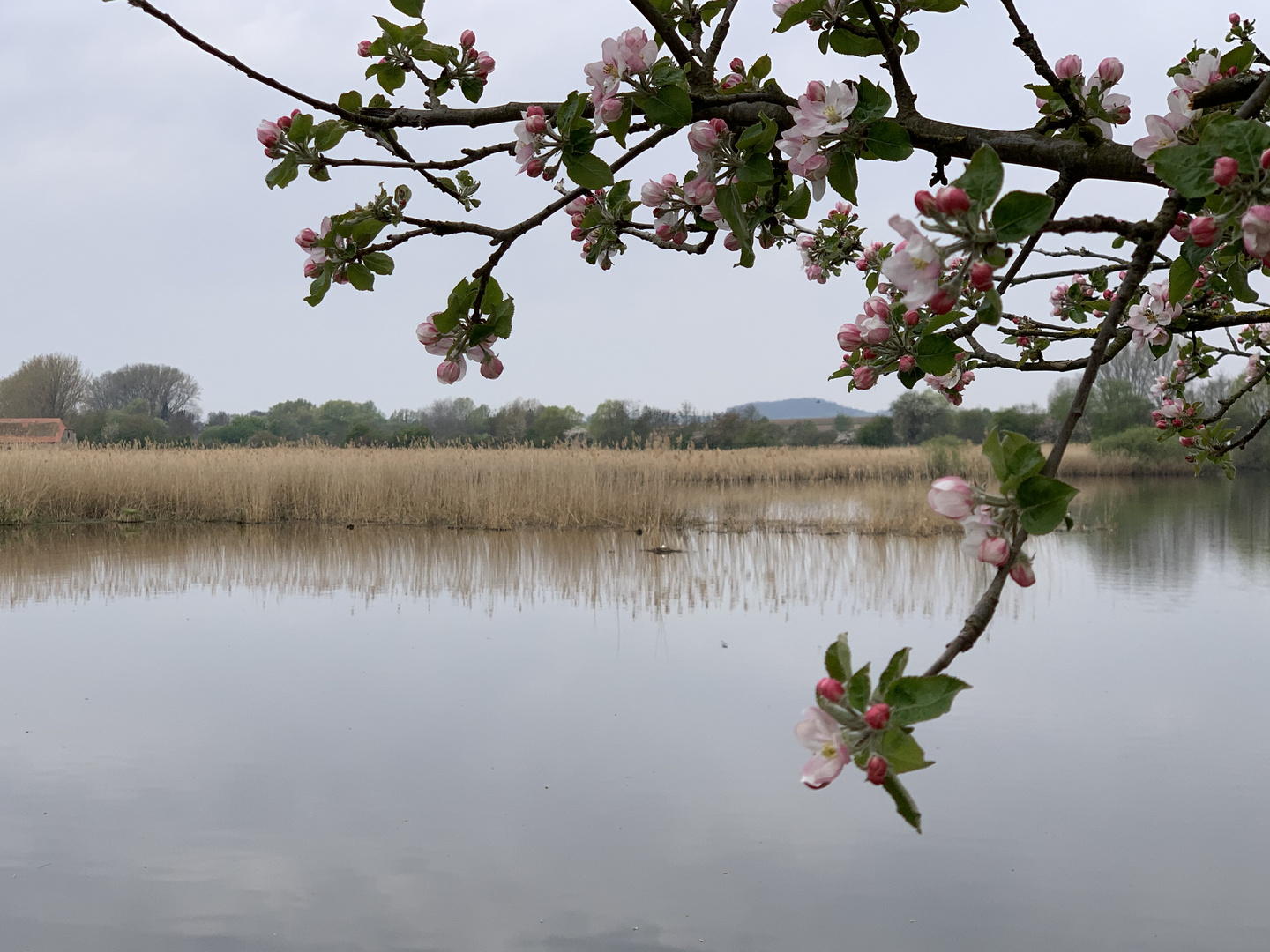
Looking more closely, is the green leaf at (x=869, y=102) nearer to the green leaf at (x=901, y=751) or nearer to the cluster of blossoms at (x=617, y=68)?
the cluster of blossoms at (x=617, y=68)

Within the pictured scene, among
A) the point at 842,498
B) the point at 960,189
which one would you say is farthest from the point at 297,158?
the point at 842,498

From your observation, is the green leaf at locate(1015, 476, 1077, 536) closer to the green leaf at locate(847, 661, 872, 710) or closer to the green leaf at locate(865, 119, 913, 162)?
the green leaf at locate(847, 661, 872, 710)

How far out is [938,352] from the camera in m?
0.95

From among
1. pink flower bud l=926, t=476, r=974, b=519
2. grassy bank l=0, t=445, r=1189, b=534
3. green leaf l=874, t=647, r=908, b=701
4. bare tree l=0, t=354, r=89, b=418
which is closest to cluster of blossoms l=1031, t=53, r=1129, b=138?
pink flower bud l=926, t=476, r=974, b=519

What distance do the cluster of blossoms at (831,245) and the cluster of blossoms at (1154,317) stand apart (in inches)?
28.8

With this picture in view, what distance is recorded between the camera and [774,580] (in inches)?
283

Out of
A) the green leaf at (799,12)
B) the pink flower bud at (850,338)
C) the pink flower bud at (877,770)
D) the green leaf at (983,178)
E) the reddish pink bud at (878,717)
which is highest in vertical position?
the green leaf at (799,12)

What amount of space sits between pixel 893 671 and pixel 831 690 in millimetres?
43

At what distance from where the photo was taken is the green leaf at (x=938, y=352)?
3.09 ft

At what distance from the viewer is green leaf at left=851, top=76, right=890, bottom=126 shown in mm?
851

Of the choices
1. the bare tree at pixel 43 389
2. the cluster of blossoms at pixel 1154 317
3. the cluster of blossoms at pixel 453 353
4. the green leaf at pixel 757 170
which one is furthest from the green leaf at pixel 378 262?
the bare tree at pixel 43 389

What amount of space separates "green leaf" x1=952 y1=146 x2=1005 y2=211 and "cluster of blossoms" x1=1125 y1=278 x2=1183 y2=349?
895 mm

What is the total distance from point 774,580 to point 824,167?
6434 millimetres

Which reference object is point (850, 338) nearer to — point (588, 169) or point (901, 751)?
point (588, 169)
